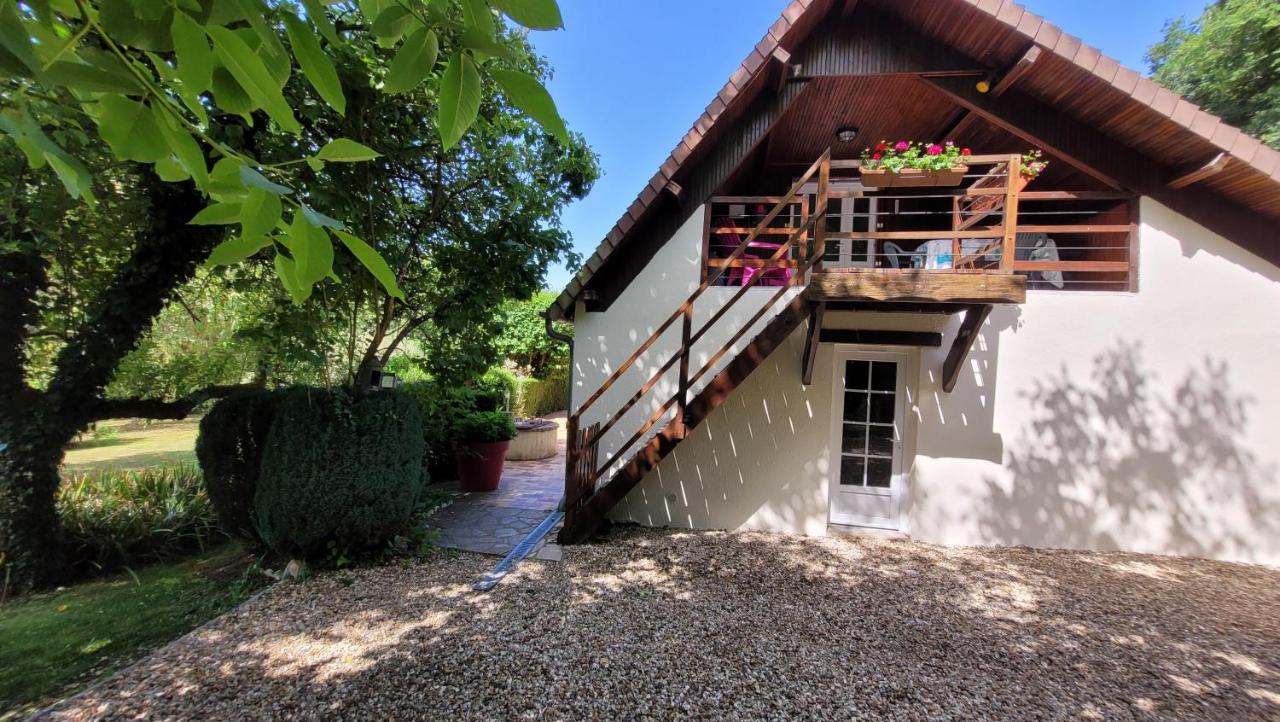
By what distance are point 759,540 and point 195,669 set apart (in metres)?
4.40

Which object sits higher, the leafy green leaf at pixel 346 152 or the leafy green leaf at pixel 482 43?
the leafy green leaf at pixel 482 43

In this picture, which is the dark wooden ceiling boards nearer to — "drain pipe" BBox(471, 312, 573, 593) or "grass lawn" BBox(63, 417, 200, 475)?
"drain pipe" BBox(471, 312, 573, 593)

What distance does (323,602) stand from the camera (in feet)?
11.3

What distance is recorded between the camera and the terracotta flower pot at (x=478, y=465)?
6.52 m

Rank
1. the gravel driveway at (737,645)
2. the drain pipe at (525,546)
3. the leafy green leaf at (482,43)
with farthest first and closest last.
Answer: the drain pipe at (525,546), the gravel driveway at (737,645), the leafy green leaf at (482,43)

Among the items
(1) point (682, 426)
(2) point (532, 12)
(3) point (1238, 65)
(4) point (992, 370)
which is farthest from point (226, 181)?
(3) point (1238, 65)

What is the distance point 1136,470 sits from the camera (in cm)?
440

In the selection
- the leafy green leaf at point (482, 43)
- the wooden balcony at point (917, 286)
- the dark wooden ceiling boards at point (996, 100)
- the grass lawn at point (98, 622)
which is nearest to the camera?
the leafy green leaf at point (482, 43)

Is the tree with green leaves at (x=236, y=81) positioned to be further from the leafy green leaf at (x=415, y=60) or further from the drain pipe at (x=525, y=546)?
the drain pipe at (x=525, y=546)

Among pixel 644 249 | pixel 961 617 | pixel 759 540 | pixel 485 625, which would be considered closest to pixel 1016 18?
pixel 644 249

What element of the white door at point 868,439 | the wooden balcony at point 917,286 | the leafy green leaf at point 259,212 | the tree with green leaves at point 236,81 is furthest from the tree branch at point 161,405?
the white door at point 868,439

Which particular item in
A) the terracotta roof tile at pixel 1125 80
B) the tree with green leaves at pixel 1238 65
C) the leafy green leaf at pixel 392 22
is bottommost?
the leafy green leaf at pixel 392 22

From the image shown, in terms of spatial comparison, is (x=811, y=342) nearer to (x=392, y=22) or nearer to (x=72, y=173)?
(x=392, y=22)

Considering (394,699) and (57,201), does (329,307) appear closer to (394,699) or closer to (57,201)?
(57,201)
